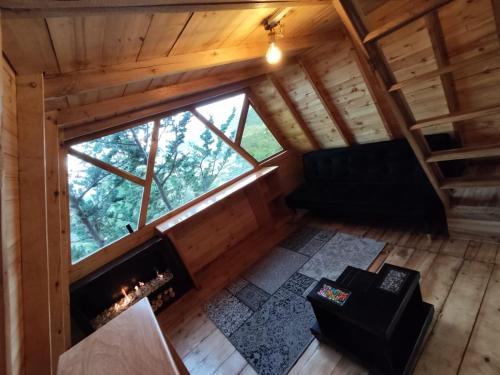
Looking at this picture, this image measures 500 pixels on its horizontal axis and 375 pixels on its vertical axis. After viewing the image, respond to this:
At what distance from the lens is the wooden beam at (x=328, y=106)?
2.81 m

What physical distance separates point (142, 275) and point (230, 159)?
1.85 m

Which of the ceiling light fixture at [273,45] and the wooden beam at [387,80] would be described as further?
the ceiling light fixture at [273,45]

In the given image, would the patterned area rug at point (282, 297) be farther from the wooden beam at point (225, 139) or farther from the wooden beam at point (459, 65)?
the wooden beam at point (459, 65)

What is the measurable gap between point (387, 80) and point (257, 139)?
229 cm

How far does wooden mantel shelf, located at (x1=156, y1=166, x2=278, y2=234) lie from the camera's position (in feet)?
8.95

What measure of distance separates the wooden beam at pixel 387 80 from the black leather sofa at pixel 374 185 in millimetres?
264

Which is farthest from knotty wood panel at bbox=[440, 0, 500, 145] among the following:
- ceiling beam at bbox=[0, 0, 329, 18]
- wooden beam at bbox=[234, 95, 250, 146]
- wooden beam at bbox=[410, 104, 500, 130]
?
wooden beam at bbox=[234, 95, 250, 146]

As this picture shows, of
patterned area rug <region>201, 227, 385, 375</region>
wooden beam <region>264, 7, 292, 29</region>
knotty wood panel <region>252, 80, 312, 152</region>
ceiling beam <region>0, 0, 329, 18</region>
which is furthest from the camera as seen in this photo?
knotty wood panel <region>252, 80, 312, 152</region>

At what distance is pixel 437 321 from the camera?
1.62 m

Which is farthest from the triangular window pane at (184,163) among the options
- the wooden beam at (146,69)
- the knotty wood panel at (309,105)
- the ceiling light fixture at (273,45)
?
the ceiling light fixture at (273,45)

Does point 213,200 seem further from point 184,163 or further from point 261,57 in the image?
point 261,57

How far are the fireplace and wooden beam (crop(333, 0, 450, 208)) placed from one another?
2394 millimetres

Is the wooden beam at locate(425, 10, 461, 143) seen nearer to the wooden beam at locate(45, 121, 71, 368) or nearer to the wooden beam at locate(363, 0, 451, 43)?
the wooden beam at locate(363, 0, 451, 43)

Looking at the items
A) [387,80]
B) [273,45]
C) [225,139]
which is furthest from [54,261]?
[225,139]
